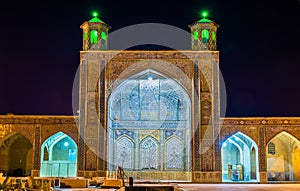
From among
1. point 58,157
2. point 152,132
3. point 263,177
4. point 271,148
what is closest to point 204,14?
point 152,132

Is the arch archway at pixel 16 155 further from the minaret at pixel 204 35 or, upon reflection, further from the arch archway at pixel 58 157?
the minaret at pixel 204 35

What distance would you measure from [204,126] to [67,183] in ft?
23.0

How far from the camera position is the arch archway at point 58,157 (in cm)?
1973

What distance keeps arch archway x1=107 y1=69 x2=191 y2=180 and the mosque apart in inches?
1.8

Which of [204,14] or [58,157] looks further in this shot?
[58,157]

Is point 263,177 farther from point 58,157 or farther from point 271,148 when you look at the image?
point 58,157

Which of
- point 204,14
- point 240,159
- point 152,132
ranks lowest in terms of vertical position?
point 240,159

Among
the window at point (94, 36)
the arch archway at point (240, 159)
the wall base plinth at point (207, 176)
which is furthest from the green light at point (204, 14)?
the wall base plinth at point (207, 176)

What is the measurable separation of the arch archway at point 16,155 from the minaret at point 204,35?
8.66 m

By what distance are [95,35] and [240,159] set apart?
8.55m

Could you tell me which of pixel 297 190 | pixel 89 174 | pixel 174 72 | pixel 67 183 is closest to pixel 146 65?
pixel 174 72

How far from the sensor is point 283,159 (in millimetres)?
21156

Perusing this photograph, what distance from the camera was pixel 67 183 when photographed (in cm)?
1383

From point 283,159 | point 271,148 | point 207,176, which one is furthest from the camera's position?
point 271,148
